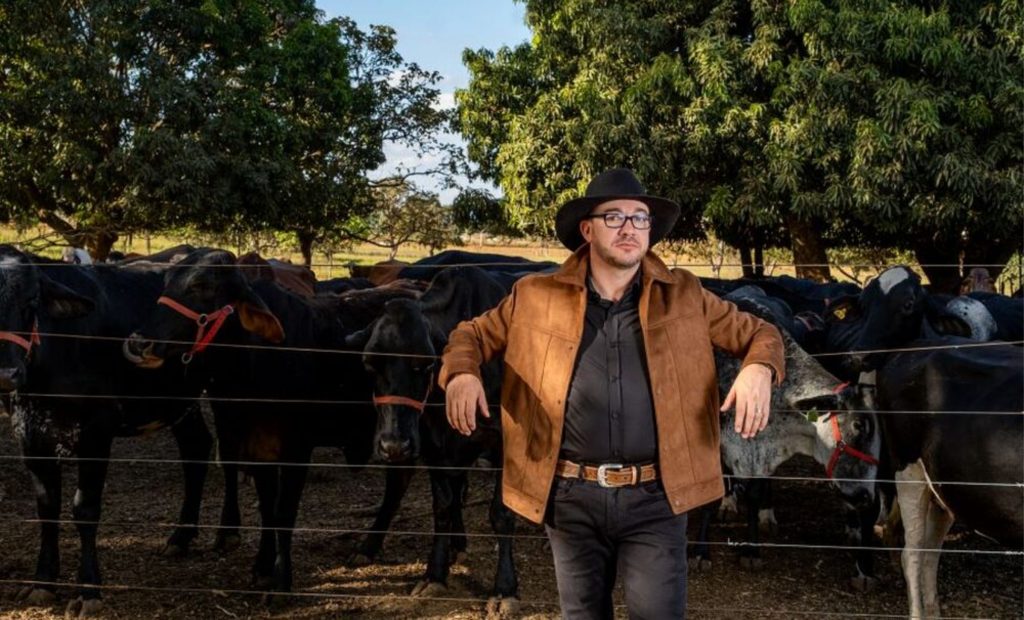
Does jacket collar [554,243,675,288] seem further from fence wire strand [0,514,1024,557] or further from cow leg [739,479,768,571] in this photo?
cow leg [739,479,768,571]

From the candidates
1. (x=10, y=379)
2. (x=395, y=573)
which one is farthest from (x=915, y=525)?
(x=10, y=379)

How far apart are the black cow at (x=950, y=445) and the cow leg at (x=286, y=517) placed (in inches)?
128

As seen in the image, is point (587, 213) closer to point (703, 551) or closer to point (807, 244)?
point (703, 551)

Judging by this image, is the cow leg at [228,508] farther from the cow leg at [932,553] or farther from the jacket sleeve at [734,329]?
the cow leg at [932,553]

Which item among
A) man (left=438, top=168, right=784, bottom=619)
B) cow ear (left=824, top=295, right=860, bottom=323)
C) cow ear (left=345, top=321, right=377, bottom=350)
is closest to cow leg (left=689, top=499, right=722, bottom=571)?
cow ear (left=824, top=295, right=860, bottom=323)

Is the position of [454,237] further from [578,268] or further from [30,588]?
[578,268]

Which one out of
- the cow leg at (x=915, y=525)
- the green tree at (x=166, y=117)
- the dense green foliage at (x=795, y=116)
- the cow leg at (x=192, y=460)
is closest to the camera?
the cow leg at (x=915, y=525)

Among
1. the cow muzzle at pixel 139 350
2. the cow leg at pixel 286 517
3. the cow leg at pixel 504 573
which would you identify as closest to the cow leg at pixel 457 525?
the cow leg at pixel 504 573

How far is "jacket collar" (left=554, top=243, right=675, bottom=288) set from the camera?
3369 millimetres

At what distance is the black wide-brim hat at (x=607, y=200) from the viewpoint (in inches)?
132

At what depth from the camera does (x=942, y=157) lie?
14.6 metres

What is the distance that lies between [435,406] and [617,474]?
106 inches

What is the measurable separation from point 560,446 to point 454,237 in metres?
24.5

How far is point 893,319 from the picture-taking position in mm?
6520
